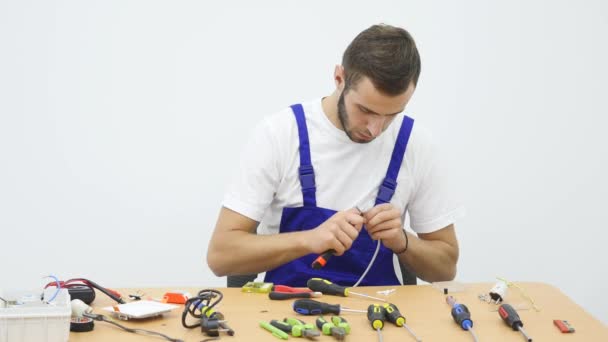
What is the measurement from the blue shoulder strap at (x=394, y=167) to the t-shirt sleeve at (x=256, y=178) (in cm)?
29

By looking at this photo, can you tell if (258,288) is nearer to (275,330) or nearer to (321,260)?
(321,260)

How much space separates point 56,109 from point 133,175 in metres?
0.37

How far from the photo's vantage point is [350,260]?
1966 millimetres

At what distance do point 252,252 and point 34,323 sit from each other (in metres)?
0.69

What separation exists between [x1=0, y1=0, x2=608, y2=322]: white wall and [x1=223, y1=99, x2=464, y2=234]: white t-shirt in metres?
0.82

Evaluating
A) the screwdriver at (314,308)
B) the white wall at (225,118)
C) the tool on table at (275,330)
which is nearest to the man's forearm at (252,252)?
the screwdriver at (314,308)

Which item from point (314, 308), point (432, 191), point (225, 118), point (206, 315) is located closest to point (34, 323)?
point (206, 315)

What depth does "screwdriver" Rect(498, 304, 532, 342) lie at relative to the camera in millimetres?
1473

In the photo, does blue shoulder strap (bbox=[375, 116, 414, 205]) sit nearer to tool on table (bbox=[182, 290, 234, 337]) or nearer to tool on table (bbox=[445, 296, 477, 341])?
tool on table (bbox=[445, 296, 477, 341])

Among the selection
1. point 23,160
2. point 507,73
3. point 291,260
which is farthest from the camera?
point 507,73

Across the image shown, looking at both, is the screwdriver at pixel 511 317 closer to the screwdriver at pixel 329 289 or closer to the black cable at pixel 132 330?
the screwdriver at pixel 329 289

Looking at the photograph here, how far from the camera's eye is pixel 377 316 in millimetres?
1449

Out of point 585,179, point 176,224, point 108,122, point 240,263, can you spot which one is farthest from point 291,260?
point 585,179

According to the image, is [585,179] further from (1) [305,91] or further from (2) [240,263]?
(2) [240,263]
